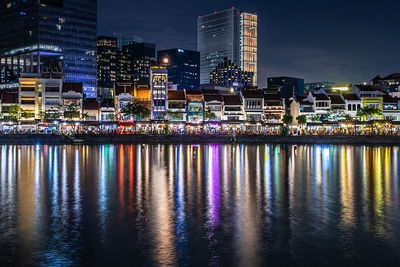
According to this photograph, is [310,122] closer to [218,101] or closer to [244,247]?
[218,101]

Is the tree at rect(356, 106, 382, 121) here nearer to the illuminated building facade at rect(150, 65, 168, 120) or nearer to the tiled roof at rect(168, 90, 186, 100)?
the tiled roof at rect(168, 90, 186, 100)

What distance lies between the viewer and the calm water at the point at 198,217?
63.2ft

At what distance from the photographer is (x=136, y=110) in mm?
111812

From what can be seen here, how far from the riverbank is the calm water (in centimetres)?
4771

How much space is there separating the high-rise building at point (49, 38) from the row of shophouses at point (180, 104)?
50.4 metres

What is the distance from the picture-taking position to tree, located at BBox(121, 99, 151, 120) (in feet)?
367

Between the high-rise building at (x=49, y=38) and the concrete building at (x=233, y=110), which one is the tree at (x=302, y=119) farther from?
the high-rise building at (x=49, y=38)

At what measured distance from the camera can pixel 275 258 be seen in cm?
1889

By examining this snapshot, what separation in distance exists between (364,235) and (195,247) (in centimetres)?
821

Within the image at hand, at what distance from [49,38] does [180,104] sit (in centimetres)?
7788

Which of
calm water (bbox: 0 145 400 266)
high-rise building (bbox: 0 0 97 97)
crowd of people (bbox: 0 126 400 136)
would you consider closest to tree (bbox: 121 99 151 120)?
crowd of people (bbox: 0 126 400 136)

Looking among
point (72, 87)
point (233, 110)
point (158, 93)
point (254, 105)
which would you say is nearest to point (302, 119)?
point (254, 105)

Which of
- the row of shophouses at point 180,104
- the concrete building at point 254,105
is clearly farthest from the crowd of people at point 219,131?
the concrete building at point 254,105

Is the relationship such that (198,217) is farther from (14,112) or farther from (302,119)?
(14,112)
